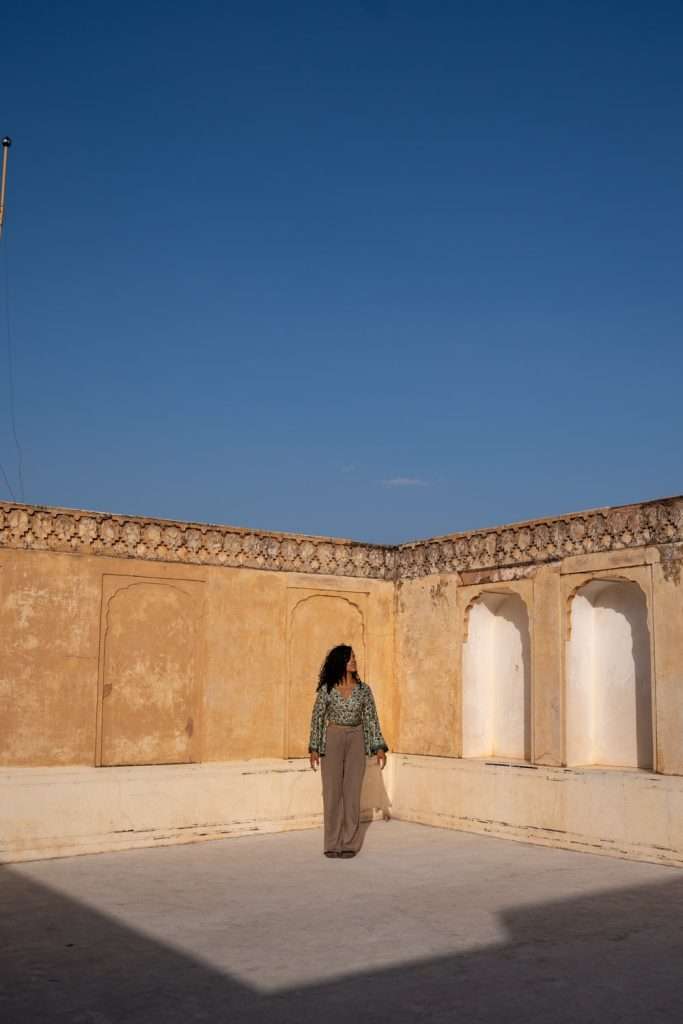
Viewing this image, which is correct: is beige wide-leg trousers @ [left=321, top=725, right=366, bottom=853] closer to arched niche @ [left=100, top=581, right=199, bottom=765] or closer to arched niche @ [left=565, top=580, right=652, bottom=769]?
arched niche @ [left=100, top=581, right=199, bottom=765]

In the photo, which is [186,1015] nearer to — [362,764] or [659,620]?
[362,764]

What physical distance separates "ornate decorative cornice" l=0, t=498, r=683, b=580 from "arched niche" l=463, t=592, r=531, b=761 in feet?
2.13

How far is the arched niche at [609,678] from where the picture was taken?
9.74 m

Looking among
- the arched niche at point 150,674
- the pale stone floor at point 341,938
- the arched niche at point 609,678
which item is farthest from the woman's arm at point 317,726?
the arched niche at point 609,678

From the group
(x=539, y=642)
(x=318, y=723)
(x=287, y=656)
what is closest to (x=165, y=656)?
(x=287, y=656)

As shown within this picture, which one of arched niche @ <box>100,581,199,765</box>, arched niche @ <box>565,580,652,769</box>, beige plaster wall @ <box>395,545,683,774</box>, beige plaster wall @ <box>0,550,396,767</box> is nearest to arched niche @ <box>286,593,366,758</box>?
beige plaster wall @ <box>0,550,396,767</box>

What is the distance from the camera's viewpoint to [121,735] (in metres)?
9.55

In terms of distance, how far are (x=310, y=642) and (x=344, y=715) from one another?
1.74 m

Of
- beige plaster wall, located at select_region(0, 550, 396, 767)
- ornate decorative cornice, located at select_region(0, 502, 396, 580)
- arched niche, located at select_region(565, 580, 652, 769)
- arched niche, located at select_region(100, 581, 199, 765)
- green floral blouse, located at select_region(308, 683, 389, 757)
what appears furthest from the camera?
arched niche, located at select_region(565, 580, 652, 769)

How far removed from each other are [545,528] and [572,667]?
4.49ft

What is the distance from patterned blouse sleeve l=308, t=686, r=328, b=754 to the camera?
368 inches

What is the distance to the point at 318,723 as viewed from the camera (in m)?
9.38

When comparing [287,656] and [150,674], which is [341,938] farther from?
[287,656]

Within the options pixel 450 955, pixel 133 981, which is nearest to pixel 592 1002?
pixel 450 955
